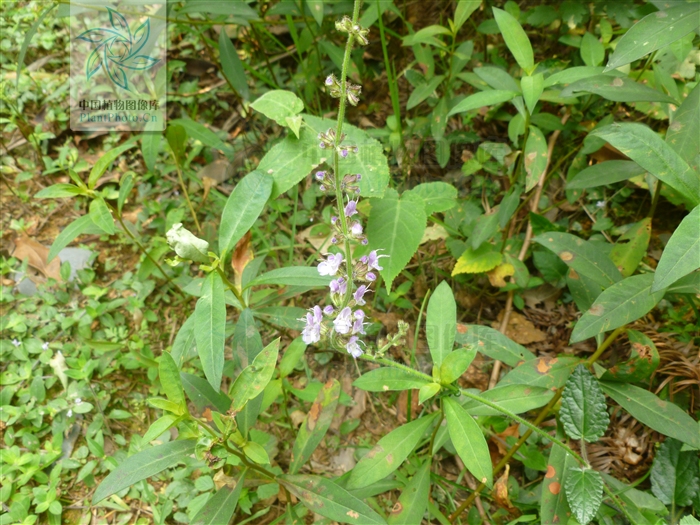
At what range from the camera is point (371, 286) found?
10.7 ft

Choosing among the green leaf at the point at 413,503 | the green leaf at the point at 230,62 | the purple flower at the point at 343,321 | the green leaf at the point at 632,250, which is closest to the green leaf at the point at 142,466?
the purple flower at the point at 343,321

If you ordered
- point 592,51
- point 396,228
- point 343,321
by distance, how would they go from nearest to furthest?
1. point 343,321
2. point 396,228
3. point 592,51

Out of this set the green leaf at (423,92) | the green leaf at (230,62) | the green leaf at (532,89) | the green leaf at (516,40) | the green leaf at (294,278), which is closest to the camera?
the green leaf at (294,278)

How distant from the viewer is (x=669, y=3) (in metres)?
2.24

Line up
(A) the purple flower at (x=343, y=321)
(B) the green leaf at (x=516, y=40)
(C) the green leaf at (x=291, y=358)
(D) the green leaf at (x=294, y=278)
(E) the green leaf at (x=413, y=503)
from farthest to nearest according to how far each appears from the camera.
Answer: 1. (B) the green leaf at (x=516, y=40)
2. (C) the green leaf at (x=291, y=358)
3. (D) the green leaf at (x=294, y=278)
4. (E) the green leaf at (x=413, y=503)
5. (A) the purple flower at (x=343, y=321)

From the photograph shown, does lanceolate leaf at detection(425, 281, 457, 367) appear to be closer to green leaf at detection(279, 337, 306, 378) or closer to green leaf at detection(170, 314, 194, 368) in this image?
green leaf at detection(279, 337, 306, 378)

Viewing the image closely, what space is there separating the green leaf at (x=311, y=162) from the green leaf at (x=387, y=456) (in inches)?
42.3

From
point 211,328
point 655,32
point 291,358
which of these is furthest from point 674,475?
point 211,328

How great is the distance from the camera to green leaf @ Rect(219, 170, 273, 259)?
2.19m

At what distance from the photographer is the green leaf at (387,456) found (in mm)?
2031

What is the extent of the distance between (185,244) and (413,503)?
1.45 metres

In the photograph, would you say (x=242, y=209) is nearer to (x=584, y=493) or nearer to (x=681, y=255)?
(x=681, y=255)

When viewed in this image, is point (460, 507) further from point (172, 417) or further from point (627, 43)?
point (627, 43)

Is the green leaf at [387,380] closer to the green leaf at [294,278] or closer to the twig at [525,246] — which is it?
the green leaf at [294,278]
